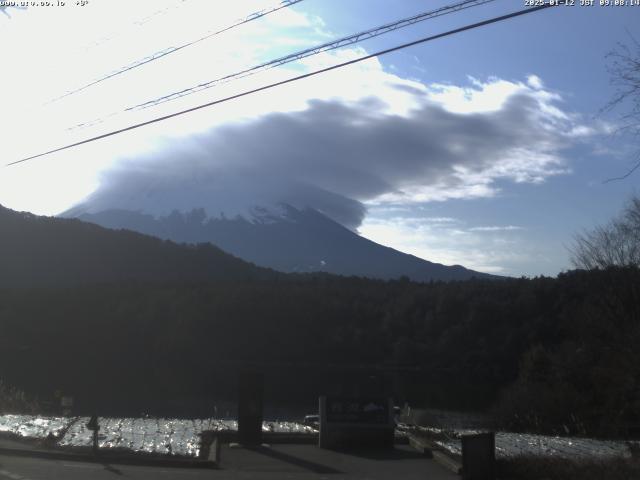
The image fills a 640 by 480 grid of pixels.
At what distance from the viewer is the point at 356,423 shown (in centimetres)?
1700

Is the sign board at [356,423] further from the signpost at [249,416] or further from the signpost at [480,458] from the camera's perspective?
the signpost at [480,458]

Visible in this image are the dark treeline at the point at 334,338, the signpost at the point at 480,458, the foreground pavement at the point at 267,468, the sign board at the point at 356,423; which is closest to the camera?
the signpost at the point at 480,458

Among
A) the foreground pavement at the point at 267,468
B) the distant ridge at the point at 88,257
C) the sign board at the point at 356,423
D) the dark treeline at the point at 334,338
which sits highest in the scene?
the distant ridge at the point at 88,257

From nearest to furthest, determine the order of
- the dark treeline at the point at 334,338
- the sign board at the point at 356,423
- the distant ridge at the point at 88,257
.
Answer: the sign board at the point at 356,423 < the dark treeline at the point at 334,338 < the distant ridge at the point at 88,257

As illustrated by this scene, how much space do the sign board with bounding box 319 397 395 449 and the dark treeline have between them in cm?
2110

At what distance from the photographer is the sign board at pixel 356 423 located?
16.9 meters

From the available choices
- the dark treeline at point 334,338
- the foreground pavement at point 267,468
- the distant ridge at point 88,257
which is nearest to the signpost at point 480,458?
the foreground pavement at point 267,468

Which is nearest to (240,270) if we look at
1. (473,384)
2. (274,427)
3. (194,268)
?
(194,268)

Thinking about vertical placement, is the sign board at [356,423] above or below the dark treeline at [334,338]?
below

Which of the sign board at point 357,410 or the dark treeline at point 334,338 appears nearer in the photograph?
the sign board at point 357,410

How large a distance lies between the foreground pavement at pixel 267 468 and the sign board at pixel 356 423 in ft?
1.39

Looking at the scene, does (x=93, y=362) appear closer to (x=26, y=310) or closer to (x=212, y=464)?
(x=26, y=310)

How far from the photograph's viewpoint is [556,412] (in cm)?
3822

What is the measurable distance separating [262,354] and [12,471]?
268ft
